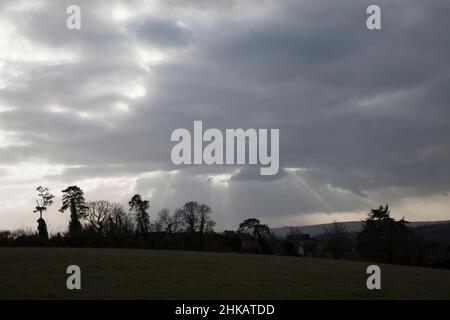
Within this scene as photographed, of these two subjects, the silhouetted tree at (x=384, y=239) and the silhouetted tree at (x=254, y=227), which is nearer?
the silhouetted tree at (x=384, y=239)

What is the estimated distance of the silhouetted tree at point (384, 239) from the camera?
99.4 metres

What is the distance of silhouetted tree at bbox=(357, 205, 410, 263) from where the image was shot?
99438mm

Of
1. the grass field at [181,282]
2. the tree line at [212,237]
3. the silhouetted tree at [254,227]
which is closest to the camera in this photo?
the grass field at [181,282]

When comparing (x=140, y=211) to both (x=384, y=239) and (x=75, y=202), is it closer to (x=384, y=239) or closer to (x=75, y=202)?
(x=75, y=202)

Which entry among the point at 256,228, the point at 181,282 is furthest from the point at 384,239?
the point at 181,282

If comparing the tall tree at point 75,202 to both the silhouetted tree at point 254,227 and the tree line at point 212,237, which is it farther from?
the silhouetted tree at point 254,227

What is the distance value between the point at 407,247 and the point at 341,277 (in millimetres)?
54953

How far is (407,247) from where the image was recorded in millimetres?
100062

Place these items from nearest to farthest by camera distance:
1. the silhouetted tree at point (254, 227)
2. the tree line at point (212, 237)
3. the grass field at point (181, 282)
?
the grass field at point (181, 282) < the tree line at point (212, 237) < the silhouetted tree at point (254, 227)

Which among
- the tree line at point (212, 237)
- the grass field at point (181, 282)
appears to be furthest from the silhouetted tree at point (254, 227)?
the grass field at point (181, 282)

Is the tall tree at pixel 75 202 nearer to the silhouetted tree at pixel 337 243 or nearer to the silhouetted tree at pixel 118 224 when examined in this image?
the silhouetted tree at pixel 118 224

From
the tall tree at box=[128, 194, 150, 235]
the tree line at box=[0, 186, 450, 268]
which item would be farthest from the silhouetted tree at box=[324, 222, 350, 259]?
the tall tree at box=[128, 194, 150, 235]

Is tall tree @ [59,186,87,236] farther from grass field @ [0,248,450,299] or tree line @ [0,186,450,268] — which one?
grass field @ [0,248,450,299]
